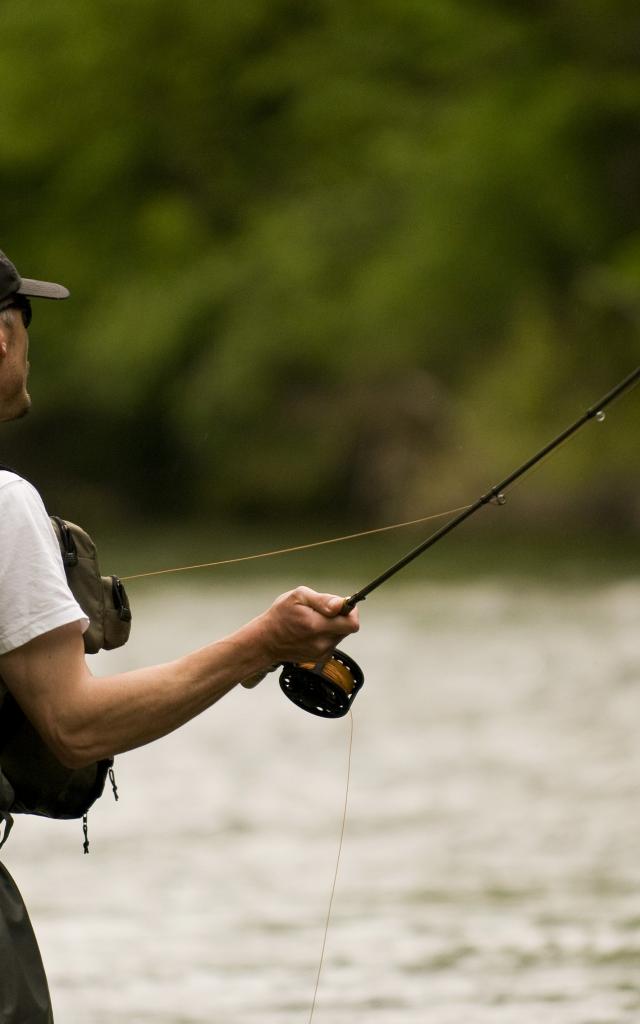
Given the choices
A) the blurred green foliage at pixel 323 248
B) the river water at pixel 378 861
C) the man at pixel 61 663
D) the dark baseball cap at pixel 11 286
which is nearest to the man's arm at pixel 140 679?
the man at pixel 61 663

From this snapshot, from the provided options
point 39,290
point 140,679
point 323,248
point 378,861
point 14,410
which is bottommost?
point 323,248

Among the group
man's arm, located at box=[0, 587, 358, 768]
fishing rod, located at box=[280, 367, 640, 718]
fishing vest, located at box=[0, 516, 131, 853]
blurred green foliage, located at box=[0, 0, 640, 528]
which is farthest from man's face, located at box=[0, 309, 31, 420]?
blurred green foliage, located at box=[0, 0, 640, 528]

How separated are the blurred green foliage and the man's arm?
1591 centimetres

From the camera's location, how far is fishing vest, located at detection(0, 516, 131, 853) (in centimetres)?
227

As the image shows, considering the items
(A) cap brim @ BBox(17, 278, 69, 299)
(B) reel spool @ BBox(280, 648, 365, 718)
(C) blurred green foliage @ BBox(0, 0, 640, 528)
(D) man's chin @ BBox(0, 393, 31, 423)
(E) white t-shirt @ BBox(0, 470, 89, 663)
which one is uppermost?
(A) cap brim @ BBox(17, 278, 69, 299)

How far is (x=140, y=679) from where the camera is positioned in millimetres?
2195

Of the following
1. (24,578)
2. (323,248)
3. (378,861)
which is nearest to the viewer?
(24,578)

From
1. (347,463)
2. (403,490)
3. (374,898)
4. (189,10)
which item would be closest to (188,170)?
(189,10)

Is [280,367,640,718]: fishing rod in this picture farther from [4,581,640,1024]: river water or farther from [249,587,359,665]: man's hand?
[4,581,640,1024]: river water

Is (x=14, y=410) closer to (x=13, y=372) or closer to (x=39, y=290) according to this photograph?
(x=13, y=372)

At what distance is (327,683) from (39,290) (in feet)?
2.03

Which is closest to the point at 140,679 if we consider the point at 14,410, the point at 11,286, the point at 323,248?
the point at 14,410

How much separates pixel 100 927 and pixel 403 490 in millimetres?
14677

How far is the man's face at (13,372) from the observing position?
2.29 metres
